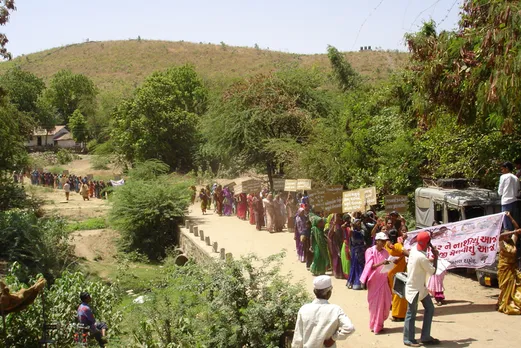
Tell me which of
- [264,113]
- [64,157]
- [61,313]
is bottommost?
[64,157]

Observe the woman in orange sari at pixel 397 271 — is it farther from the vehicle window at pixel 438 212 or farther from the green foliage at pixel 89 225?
the green foliage at pixel 89 225

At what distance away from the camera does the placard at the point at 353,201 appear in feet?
42.8

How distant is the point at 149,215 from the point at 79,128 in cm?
4778

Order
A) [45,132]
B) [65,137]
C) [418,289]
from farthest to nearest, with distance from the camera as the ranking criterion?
1. [45,132]
2. [65,137]
3. [418,289]

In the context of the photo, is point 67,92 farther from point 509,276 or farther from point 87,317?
point 509,276

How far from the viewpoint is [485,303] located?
10.0 meters

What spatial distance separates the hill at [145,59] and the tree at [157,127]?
149 ft

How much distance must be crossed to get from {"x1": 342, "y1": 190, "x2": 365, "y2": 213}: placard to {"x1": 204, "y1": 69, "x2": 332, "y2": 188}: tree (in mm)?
14397

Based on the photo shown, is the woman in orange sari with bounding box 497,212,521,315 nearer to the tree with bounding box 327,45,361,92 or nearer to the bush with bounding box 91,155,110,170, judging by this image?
the tree with bounding box 327,45,361,92

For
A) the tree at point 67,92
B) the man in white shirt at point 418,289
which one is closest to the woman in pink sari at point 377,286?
the man in white shirt at point 418,289

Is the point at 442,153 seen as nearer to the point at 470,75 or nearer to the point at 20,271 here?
the point at 470,75

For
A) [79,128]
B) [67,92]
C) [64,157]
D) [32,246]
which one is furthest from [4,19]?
[67,92]

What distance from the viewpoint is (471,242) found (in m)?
9.96

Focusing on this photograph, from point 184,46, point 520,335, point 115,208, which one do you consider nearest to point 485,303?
point 520,335
